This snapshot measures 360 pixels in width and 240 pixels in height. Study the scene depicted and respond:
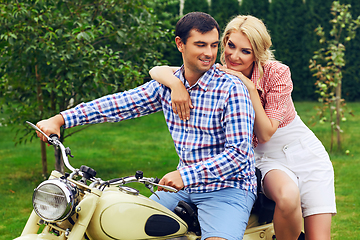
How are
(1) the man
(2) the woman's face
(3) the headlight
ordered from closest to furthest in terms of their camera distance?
(3) the headlight, (1) the man, (2) the woman's face

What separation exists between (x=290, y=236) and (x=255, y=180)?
38 cm

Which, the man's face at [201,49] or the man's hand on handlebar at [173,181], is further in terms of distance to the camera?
the man's face at [201,49]

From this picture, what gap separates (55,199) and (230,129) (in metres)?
0.87

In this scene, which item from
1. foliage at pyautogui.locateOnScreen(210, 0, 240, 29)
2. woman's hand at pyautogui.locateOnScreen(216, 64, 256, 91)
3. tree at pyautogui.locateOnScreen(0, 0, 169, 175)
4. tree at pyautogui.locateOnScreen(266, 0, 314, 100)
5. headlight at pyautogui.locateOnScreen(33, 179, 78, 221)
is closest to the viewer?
headlight at pyautogui.locateOnScreen(33, 179, 78, 221)

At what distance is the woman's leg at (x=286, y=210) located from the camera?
7.76 ft

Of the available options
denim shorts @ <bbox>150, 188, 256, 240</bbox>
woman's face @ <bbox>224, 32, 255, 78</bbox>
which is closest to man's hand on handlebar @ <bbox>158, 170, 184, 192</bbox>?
denim shorts @ <bbox>150, 188, 256, 240</bbox>

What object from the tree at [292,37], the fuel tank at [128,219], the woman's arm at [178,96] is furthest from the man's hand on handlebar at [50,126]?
the tree at [292,37]

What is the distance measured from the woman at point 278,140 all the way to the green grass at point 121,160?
1.84 meters

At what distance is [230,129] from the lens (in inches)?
84.8

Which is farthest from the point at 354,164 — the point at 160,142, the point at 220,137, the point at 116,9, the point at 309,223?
the point at 220,137

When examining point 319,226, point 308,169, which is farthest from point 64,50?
point 319,226

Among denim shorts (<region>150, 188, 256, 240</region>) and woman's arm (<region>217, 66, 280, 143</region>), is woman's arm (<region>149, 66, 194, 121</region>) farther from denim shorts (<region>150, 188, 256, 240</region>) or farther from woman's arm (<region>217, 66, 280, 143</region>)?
denim shorts (<region>150, 188, 256, 240</region>)

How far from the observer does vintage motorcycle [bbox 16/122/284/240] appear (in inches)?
69.9

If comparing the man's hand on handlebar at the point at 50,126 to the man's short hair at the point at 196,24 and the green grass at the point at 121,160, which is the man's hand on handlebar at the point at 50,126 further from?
the green grass at the point at 121,160
